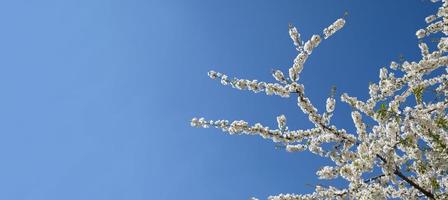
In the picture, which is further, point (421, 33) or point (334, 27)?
point (421, 33)

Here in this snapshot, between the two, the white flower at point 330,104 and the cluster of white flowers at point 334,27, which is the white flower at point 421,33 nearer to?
the cluster of white flowers at point 334,27

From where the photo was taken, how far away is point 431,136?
7098 millimetres

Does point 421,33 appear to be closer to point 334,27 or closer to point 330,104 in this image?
point 334,27

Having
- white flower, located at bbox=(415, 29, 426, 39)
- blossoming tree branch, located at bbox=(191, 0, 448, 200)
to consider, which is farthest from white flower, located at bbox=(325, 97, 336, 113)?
white flower, located at bbox=(415, 29, 426, 39)

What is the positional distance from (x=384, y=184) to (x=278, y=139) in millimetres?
1756

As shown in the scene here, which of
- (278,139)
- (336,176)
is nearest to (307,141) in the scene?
(278,139)

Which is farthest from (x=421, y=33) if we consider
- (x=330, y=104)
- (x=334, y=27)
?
(x=330, y=104)

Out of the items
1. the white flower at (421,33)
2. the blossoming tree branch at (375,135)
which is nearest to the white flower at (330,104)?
the blossoming tree branch at (375,135)

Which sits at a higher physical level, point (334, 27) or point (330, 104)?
point (334, 27)

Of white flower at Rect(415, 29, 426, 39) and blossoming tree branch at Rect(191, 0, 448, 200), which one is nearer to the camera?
blossoming tree branch at Rect(191, 0, 448, 200)

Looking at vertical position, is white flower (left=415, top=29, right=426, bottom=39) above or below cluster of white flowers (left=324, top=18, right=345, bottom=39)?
above

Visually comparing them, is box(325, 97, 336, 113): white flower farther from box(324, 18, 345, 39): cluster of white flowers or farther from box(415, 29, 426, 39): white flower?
box(415, 29, 426, 39): white flower

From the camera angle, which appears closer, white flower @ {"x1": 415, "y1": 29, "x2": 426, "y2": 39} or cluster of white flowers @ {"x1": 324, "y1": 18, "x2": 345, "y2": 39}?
cluster of white flowers @ {"x1": 324, "y1": 18, "x2": 345, "y2": 39}

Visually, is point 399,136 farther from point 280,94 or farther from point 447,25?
point 447,25
